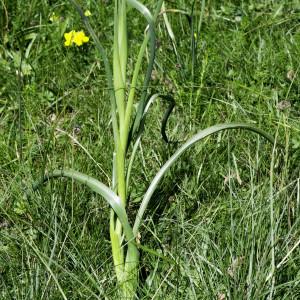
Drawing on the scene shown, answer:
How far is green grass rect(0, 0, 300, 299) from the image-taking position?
215cm

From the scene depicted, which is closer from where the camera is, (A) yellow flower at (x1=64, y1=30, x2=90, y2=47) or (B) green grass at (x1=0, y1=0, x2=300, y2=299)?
(B) green grass at (x1=0, y1=0, x2=300, y2=299)

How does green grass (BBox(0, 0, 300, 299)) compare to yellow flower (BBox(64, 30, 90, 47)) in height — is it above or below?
below

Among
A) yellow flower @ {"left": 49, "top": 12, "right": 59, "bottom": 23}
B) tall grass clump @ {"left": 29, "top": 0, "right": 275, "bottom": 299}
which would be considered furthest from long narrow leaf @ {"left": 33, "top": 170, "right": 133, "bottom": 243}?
yellow flower @ {"left": 49, "top": 12, "right": 59, "bottom": 23}

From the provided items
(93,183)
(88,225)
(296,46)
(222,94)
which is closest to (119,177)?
(93,183)

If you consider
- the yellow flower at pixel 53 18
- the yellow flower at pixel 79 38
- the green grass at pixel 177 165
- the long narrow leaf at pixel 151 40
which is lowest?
the green grass at pixel 177 165

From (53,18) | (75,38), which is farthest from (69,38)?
(53,18)

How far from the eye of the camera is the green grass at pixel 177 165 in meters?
2.15

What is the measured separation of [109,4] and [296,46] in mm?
971

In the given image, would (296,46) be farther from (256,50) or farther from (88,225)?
(88,225)

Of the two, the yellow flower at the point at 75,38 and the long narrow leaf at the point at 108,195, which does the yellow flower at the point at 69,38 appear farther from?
the long narrow leaf at the point at 108,195

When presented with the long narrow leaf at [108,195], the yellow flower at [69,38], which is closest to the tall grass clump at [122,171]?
the long narrow leaf at [108,195]

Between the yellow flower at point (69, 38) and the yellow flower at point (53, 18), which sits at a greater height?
the yellow flower at point (53, 18)

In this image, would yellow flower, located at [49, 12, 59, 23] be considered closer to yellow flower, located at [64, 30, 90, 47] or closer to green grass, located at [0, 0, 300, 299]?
green grass, located at [0, 0, 300, 299]

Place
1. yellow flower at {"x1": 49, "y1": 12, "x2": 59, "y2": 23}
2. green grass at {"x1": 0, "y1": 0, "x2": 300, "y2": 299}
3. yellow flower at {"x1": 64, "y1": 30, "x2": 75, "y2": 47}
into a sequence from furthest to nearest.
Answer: yellow flower at {"x1": 49, "y1": 12, "x2": 59, "y2": 23} → yellow flower at {"x1": 64, "y1": 30, "x2": 75, "y2": 47} → green grass at {"x1": 0, "y1": 0, "x2": 300, "y2": 299}
